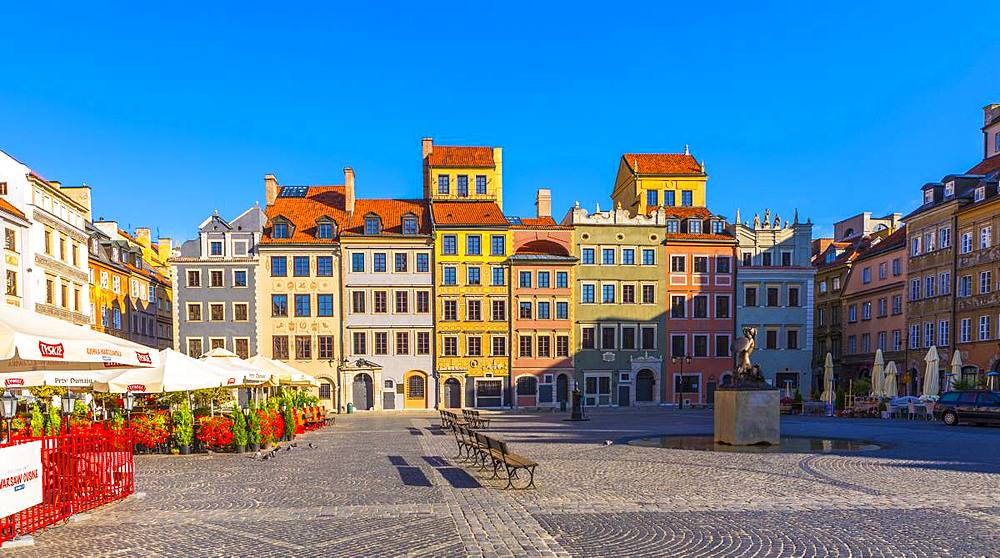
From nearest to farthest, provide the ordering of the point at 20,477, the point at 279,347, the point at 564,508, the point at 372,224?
the point at 20,477
the point at 564,508
the point at 279,347
the point at 372,224

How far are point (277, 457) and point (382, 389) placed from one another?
29579 millimetres

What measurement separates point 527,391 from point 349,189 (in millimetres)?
18075

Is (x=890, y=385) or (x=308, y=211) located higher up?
(x=308, y=211)

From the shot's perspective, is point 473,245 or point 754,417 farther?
point 473,245

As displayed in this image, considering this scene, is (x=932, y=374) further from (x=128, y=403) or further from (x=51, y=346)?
(x=51, y=346)

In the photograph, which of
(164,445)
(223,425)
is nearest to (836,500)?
(223,425)

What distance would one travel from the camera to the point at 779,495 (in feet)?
39.5

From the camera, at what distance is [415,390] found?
157 feet

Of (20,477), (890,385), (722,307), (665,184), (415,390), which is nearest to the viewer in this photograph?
(20,477)

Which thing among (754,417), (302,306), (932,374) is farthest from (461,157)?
(754,417)

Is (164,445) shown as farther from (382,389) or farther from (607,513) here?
(382,389)

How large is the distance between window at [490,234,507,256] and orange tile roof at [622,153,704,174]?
12.9 meters

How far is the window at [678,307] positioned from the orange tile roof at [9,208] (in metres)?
38.4

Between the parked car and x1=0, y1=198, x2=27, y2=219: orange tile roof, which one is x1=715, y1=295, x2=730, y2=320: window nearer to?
the parked car
